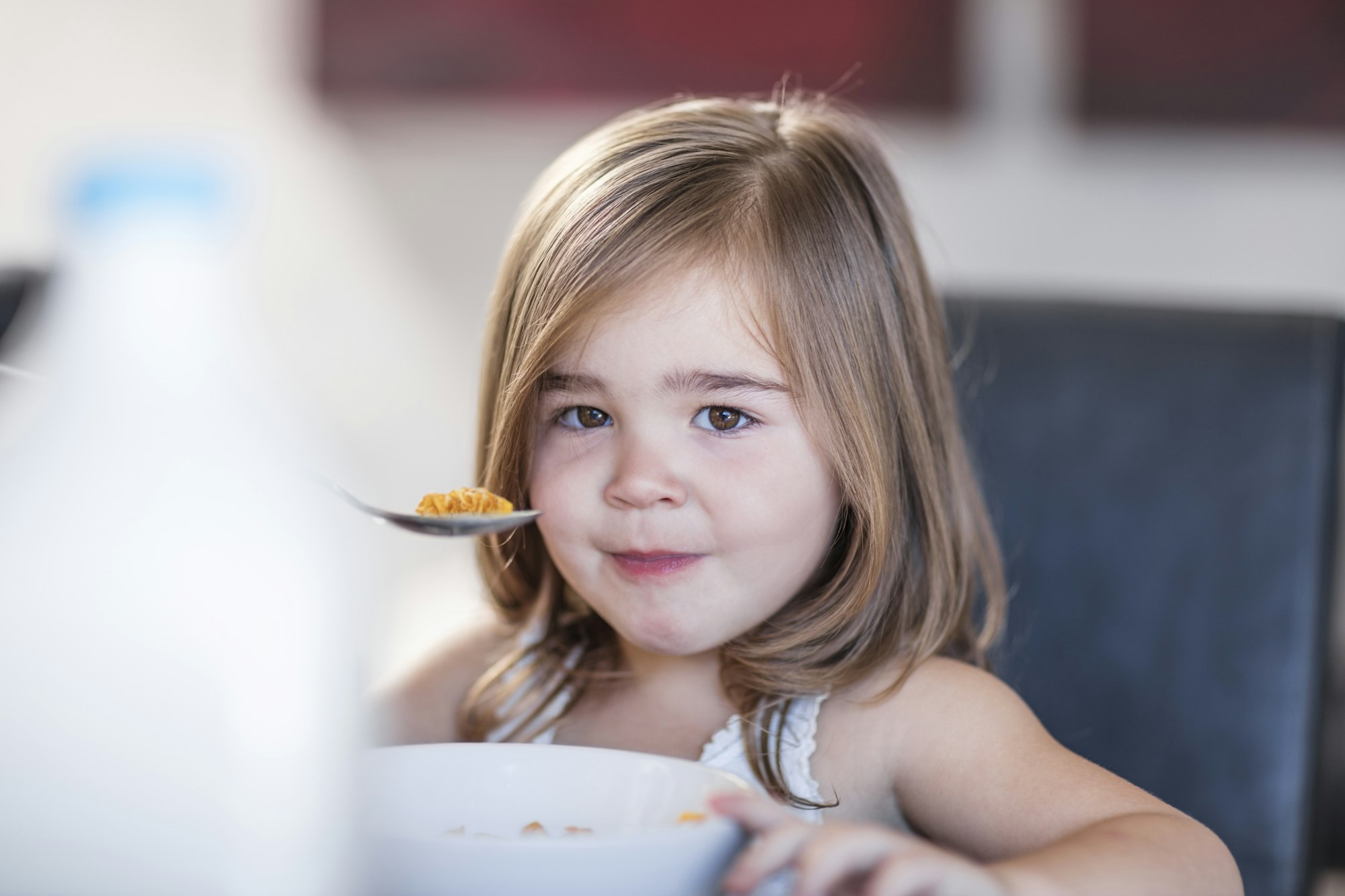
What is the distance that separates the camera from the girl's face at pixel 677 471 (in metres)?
0.73

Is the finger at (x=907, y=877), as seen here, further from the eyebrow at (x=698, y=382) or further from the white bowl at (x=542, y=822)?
the eyebrow at (x=698, y=382)

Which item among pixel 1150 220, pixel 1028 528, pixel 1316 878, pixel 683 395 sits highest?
pixel 1150 220

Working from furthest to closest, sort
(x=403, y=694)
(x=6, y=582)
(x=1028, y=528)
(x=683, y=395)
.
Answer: (x=1028, y=528), (x=403, y=694), (x=683, y=395), (x=6, y=582)

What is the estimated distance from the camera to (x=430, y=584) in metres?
1.88

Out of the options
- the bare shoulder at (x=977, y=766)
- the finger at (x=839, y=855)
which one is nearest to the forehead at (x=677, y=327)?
the bare shoulder at (x=977, y=766)

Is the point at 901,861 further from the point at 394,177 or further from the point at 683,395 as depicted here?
the point at 394,177

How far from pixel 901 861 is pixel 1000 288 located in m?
0.86

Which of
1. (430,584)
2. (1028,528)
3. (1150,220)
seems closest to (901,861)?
(1028,528)

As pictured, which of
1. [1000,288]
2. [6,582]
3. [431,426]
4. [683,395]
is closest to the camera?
[6,582]

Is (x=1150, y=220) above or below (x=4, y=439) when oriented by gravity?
above

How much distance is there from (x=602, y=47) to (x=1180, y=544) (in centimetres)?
140

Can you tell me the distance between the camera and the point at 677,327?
73 cm

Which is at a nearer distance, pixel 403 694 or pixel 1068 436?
pixel 403 694

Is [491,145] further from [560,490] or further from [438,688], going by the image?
[560,490]
